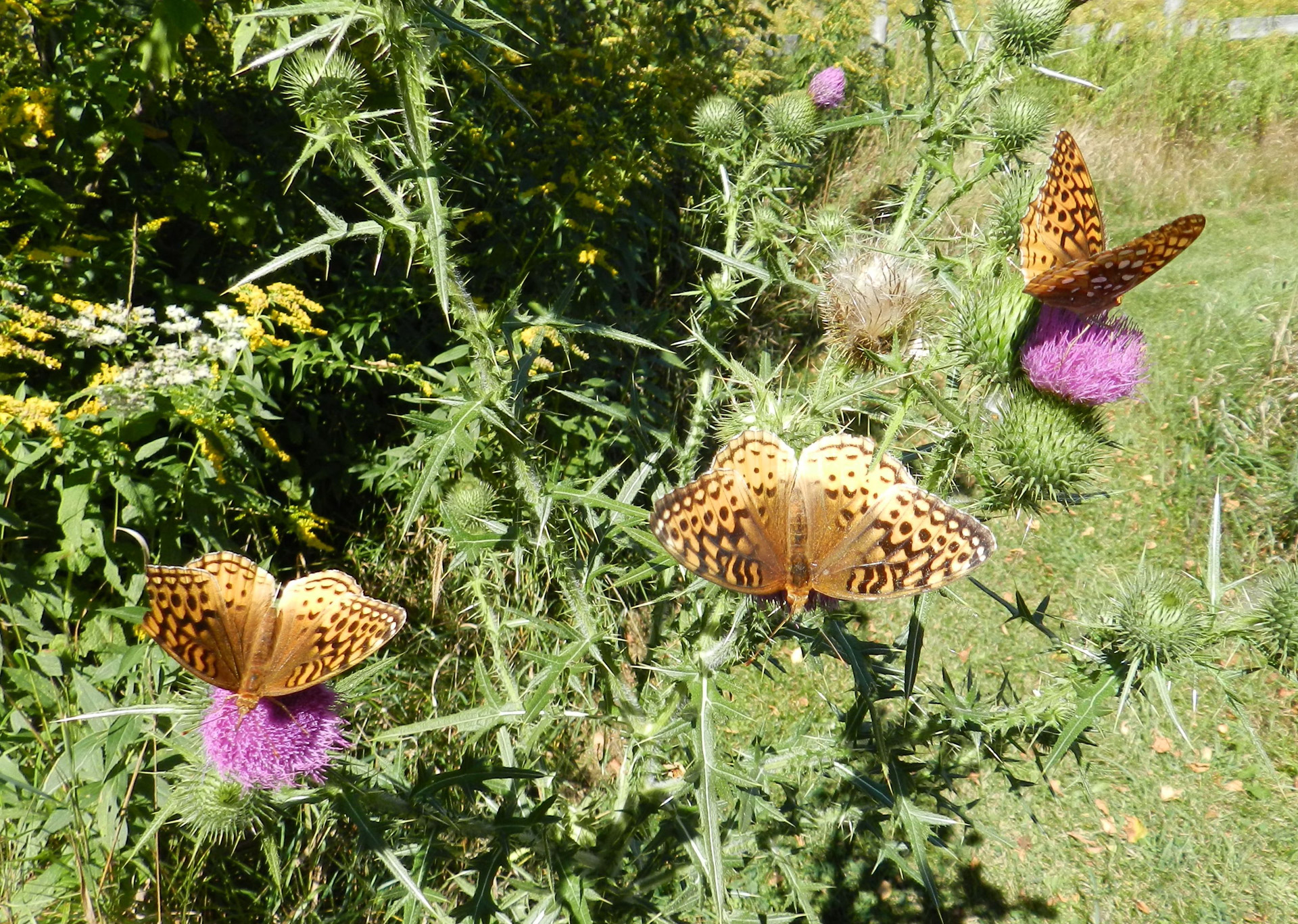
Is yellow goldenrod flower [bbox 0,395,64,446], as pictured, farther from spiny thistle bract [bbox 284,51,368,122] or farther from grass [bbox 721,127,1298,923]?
grass [bbox 721,127,1298,923]

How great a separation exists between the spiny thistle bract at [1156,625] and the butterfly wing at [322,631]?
198cm

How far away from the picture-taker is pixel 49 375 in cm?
396

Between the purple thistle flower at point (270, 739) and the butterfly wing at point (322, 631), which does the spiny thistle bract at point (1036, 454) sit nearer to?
the butterfly wing at point (322, 631)

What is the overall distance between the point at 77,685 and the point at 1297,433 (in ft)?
25.7

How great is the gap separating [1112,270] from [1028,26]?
1742 millimetres

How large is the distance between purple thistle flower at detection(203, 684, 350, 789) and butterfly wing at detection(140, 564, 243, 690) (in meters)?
0.11

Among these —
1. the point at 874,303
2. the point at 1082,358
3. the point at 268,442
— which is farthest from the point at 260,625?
the point at 1082,358

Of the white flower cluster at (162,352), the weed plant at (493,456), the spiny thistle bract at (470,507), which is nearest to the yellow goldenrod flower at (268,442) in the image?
the weed plant at (493,456)

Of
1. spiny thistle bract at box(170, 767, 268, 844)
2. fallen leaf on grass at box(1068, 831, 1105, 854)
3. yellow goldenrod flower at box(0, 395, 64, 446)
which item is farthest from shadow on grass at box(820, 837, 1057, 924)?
yellow goldenrod flower at box(0, 395, 64, 446)

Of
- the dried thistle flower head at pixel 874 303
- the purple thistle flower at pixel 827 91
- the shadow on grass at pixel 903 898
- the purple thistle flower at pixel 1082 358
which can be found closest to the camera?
the purple thistle flower at pixel 1082 358

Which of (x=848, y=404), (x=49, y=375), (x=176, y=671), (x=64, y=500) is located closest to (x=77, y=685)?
(x=176, y=671)

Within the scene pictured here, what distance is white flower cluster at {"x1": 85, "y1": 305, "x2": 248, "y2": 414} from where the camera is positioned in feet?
10.9

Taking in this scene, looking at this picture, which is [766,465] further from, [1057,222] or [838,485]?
[1057,222]

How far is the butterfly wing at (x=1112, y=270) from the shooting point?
6.74 ft
